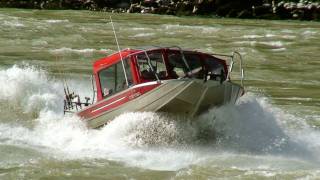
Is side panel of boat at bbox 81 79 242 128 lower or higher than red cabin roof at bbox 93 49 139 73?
lower

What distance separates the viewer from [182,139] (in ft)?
58.7

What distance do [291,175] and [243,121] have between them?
14.0 feet

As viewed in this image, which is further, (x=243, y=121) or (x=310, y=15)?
(x=310, y=15)

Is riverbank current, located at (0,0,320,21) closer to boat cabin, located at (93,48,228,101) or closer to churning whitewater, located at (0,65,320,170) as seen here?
churning whitewater, located at (0,65,320,170)

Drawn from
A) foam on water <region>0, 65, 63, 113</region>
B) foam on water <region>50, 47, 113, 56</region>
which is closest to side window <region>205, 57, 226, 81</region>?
foam on water <region>0, 65, 63, 113</region>

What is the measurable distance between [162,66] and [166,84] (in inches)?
A: 28.2

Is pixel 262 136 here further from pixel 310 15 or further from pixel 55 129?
pixel 310 15

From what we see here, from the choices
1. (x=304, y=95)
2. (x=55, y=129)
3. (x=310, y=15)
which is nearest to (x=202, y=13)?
(x=310, y=15)

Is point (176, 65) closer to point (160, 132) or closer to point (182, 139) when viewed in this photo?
point (160, 132)

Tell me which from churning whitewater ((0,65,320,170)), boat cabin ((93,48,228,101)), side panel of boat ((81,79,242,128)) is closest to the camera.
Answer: churning whitewater ((0,65,320,170))

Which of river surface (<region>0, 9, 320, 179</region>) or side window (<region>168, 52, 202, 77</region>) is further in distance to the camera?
side window (<region>168, 52, 202, 77</region>)

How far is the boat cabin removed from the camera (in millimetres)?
17750

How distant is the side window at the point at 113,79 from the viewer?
60.0ft

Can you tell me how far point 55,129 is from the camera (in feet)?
67.9
